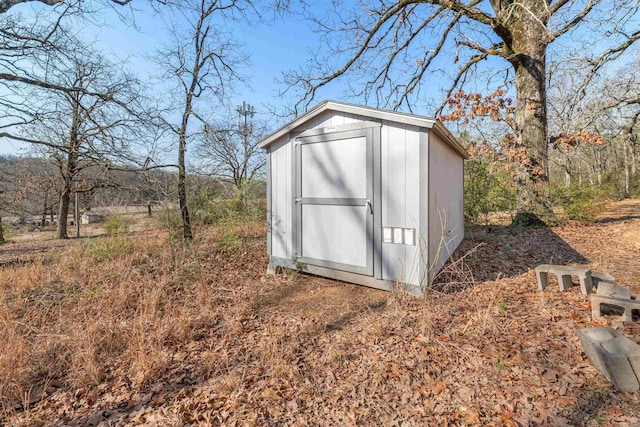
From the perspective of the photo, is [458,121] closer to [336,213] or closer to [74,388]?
[336,213]

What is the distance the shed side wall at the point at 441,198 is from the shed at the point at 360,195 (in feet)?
0.06

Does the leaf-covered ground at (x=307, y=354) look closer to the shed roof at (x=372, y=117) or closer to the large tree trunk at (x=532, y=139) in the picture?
the shed roof at (x=372, y=117)

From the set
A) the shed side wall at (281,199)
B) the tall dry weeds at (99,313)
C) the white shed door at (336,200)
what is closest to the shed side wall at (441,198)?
the white shed door at (336,200)

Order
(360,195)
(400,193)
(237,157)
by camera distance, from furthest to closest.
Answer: (237,157)
(360,195)
(400,193)

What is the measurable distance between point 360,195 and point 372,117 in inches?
42.2

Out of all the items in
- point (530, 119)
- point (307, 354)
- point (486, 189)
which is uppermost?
point (530, 119)

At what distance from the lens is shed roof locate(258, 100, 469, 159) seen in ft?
11.3

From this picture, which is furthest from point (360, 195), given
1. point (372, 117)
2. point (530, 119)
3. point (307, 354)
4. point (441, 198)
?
point (530, 119)

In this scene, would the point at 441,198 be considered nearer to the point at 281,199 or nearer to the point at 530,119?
the point at 281,199

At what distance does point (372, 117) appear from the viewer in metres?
3.80

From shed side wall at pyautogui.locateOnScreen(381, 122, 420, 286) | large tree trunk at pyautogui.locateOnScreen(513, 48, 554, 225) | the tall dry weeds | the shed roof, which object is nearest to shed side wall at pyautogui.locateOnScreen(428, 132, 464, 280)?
the shed roof

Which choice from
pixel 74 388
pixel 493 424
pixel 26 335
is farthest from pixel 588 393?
pixel 26 335

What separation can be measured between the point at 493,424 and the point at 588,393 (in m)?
0.69

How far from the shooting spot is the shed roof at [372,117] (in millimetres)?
3430
